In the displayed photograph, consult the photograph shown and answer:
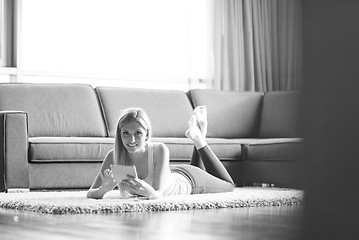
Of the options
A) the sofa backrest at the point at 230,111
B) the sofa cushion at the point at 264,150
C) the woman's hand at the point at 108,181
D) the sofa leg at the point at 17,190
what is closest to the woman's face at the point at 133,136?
the woman's hand at the point at 108,181

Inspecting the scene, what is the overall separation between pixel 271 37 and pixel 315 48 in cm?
632

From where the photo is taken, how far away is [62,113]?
4.66 m

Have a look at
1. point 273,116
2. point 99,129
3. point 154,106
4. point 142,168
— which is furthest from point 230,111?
point 142,168

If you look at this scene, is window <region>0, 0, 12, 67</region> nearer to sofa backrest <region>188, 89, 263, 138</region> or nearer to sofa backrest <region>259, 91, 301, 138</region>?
sofa backrest <region>188, 89, 263, 138</region>

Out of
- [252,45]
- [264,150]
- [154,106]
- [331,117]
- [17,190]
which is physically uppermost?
[252,45]

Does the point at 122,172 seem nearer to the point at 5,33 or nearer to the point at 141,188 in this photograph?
the point at 141,188

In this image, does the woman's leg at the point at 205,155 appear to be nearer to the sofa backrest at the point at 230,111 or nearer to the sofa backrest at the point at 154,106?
the sofa backrest at the point at 154,106

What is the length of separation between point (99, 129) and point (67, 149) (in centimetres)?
56

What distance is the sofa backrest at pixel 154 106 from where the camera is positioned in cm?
491

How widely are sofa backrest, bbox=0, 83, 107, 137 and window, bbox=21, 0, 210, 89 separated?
2.95 ft

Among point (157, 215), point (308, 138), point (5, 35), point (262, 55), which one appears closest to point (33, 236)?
point (157, 215)

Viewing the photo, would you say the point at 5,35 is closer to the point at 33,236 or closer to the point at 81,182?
the point at 81,182

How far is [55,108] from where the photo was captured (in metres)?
4.64

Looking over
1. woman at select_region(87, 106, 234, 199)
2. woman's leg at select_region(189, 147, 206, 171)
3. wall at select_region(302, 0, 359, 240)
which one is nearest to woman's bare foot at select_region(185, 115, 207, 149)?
woman's leg at select_region(189, 147, 206, 171)
